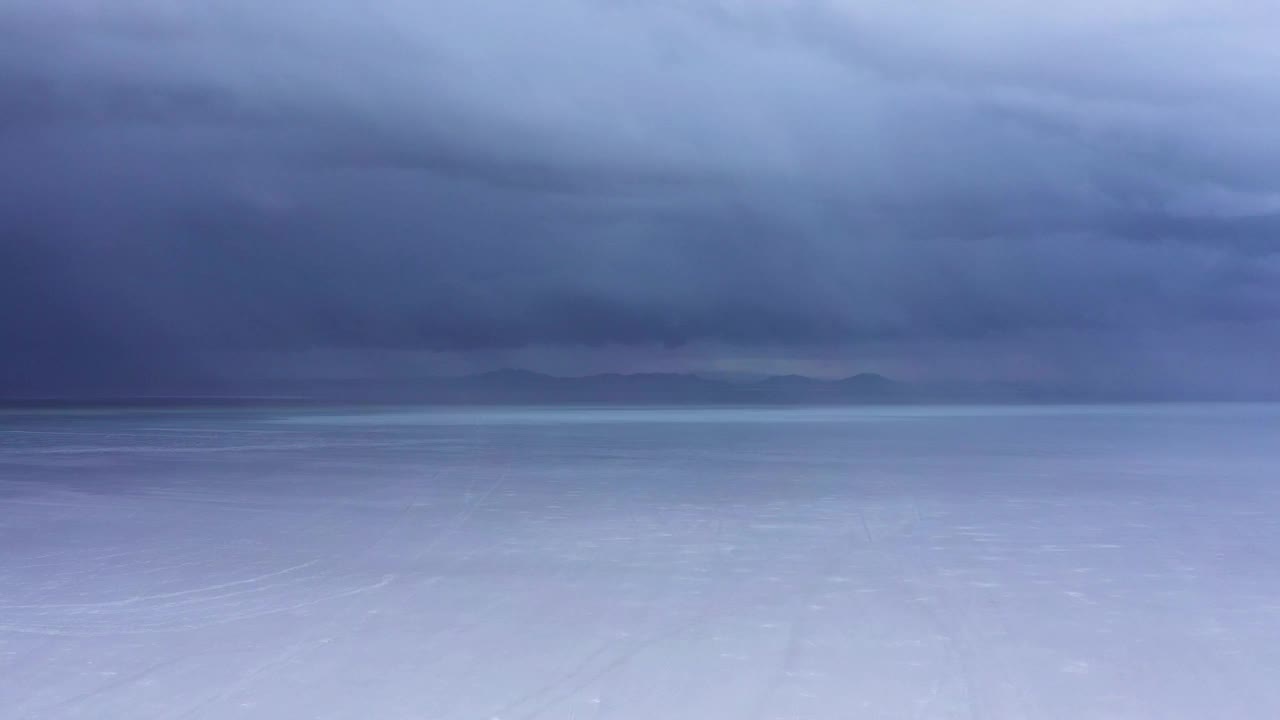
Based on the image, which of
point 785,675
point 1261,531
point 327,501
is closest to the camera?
point 785,675

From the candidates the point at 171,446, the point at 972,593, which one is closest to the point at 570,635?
the point at 972,593

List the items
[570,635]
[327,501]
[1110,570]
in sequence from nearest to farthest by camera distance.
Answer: [570,635], [1110,570], [327,501]

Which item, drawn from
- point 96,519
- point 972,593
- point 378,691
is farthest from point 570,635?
point 96,519

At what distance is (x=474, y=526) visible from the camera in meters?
11.8

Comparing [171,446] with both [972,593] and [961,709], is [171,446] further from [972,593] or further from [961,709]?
[961,709]

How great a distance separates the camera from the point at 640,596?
7.98 m

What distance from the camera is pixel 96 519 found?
12.2m

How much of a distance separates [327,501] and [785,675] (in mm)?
9471

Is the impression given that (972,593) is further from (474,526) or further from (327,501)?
(327,501)

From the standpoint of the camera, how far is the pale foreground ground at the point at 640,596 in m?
5.52

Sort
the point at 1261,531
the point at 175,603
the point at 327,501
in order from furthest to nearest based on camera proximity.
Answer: the point at 327,501 → the point at 1261,531 → the point at 175,603

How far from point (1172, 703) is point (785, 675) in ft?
5.95

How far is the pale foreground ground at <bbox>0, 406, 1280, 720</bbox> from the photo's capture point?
18.1 ft

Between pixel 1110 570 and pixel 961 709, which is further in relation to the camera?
pixel 1110 570
